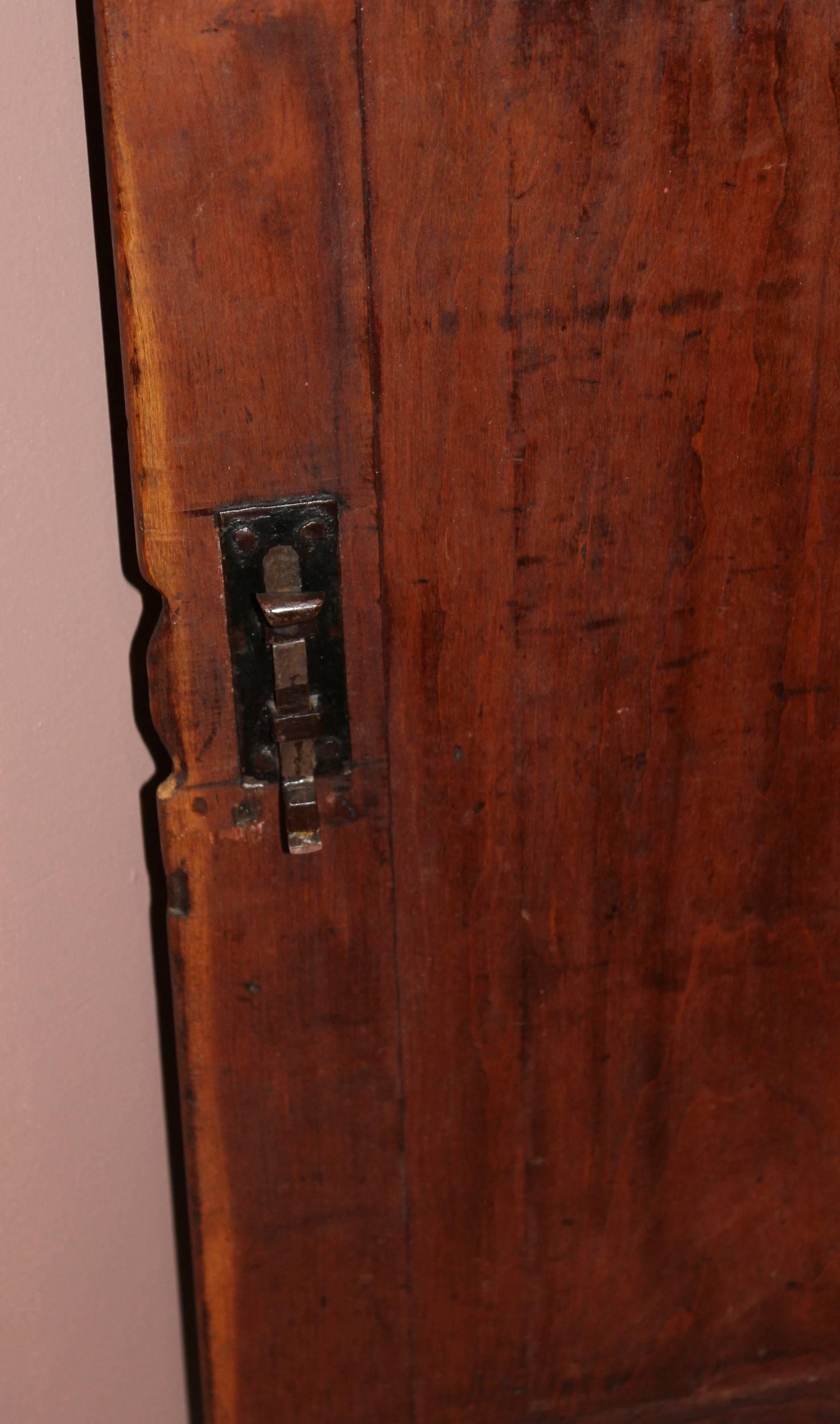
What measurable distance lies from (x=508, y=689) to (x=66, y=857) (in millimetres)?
344

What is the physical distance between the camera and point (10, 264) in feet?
2.96

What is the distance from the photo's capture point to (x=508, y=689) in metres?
0.91

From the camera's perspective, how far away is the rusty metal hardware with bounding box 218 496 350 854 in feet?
2.75

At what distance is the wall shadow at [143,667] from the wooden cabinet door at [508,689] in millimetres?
88

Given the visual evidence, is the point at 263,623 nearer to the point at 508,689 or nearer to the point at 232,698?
the point at 232,698

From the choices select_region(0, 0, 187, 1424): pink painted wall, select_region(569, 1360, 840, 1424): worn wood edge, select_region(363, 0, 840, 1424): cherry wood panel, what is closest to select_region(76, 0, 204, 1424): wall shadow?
select_region(0, 0, 187, 1424): pink painted wall

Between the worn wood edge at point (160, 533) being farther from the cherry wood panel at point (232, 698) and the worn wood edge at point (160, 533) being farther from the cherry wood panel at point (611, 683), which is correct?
the cherry wood panel at point (611, 683)

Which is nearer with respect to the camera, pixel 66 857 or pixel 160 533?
pixel 160 533

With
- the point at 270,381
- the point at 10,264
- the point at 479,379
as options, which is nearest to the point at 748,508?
the point at 479,379

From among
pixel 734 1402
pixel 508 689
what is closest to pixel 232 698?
pixel 508 689

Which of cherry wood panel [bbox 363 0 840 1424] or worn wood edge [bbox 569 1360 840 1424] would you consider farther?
worn wood edge [bbox 569 1360 840 1424]

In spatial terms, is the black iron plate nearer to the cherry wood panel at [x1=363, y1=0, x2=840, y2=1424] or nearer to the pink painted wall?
the cherry wood panel at [x1=363, y1=0, x2=840, y2=1424]

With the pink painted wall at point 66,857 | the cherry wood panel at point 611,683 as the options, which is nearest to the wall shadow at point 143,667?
the pink painted wall at point 66,857

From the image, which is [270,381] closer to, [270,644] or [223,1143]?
[270,644]
